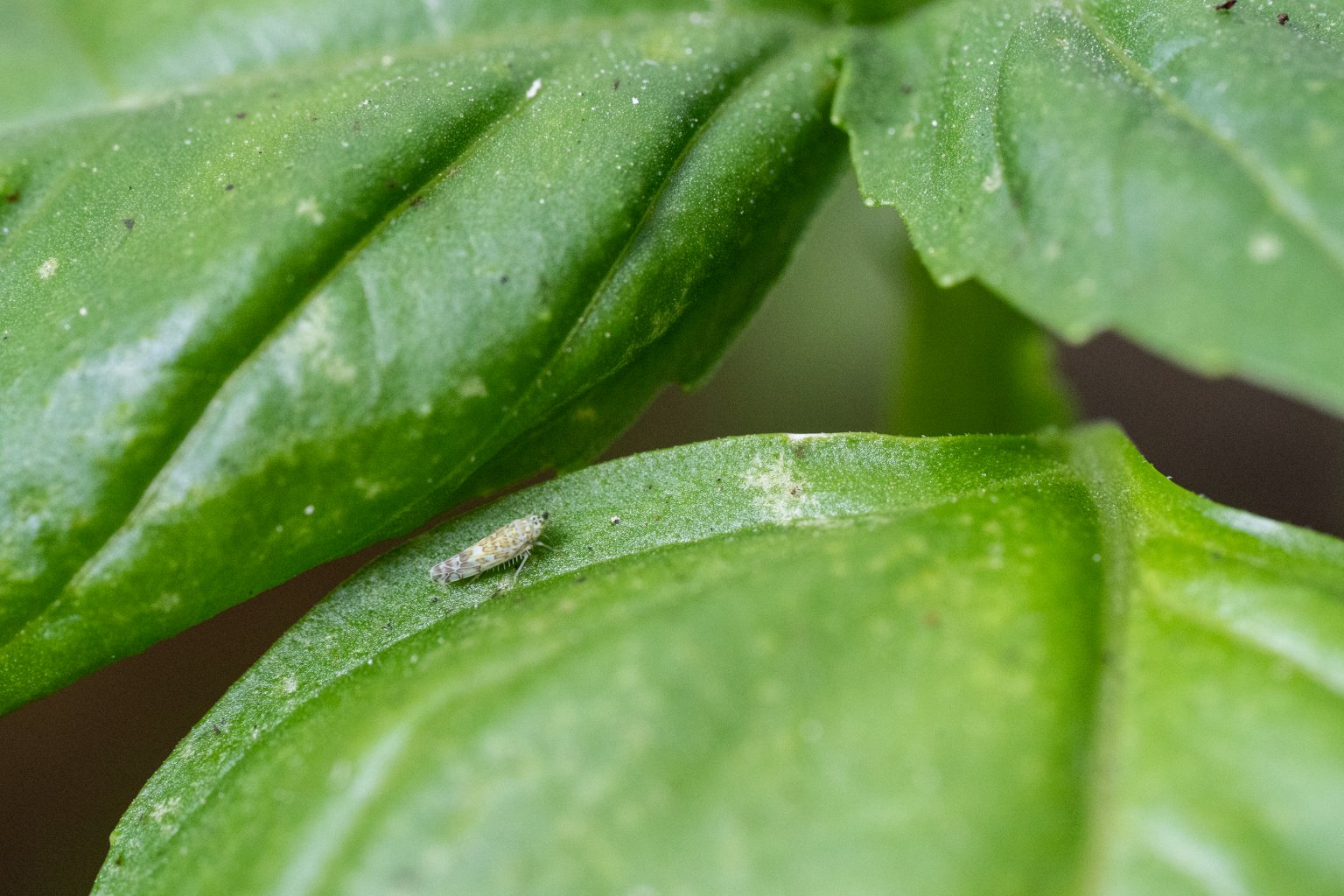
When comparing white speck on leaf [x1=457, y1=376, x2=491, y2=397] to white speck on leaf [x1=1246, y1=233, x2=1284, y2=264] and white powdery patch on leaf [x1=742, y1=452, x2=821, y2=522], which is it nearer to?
white powdery patch on leaf [x1=742, y1=452, x2=821, y2=522]

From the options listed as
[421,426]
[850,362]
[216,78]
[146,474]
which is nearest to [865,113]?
[421,426]

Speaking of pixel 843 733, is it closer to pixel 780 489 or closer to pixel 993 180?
pixel 780 489

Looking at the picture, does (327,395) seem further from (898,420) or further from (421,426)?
(898,420)

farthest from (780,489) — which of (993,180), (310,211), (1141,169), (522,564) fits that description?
(310,211)

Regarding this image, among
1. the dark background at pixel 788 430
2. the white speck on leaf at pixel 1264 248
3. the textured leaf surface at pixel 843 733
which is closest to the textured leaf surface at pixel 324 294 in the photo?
the textured leaf surface at pixel 843 733

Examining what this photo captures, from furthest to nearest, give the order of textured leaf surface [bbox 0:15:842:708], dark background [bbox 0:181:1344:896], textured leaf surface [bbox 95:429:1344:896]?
dark background [bbox 0:181:1344:896]
textured leaf surface [bbox 0:15:842:708]
textured leaf surface [bbox 95:429:1344:896]

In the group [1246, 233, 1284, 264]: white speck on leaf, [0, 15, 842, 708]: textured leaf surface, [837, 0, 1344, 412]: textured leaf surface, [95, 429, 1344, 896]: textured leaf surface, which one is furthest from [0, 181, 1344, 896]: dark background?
[1246, 233, 1284, 264]: white speck on leaf
